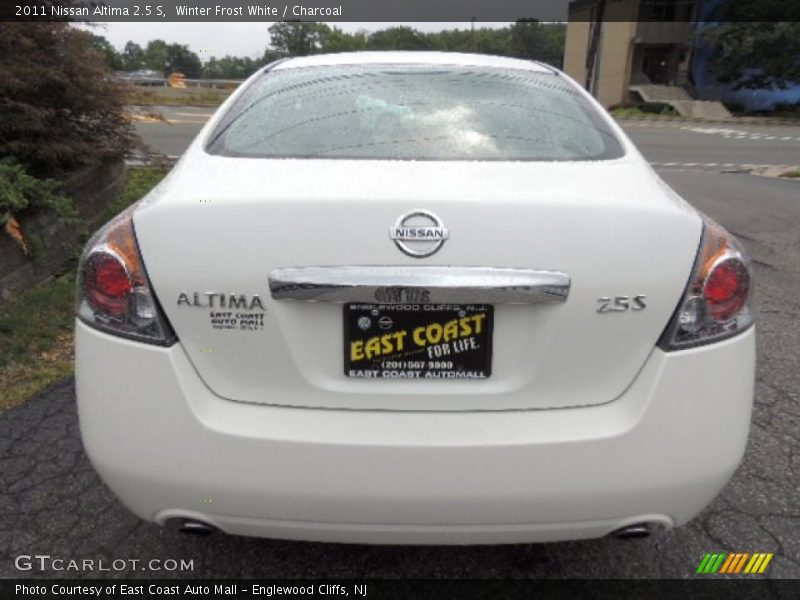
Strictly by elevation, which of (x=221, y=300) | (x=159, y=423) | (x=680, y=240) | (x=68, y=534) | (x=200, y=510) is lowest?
(x=68, y=534)

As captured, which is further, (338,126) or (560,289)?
(338,126)

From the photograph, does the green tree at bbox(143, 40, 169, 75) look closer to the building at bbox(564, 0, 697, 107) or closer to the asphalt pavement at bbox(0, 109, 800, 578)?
the building at bbox(564, 0, 697, 107)

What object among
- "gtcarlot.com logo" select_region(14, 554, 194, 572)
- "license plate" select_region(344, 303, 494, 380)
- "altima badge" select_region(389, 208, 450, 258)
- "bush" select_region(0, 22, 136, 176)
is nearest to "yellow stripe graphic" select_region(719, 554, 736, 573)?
"license plate" select_region(344, 303, 494, 380)

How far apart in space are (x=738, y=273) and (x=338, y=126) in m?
1.24

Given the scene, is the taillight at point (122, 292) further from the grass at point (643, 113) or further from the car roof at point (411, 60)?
the grass at point (643, 113)

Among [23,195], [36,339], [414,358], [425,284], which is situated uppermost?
[425,284]

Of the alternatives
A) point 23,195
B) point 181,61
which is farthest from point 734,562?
point 181,61

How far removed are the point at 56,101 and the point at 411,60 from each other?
3805 millimetres

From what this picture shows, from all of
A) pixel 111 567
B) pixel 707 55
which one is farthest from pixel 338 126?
pixel 707 55

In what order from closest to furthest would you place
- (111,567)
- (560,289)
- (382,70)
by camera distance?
(560,289) → (111,567) → (382,70)

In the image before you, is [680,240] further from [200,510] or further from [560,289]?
[200,510]

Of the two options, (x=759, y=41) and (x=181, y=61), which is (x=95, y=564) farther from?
(x=181, y=61)

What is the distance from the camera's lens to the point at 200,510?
5.55ft

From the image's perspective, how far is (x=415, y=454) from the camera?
1.59 metres
